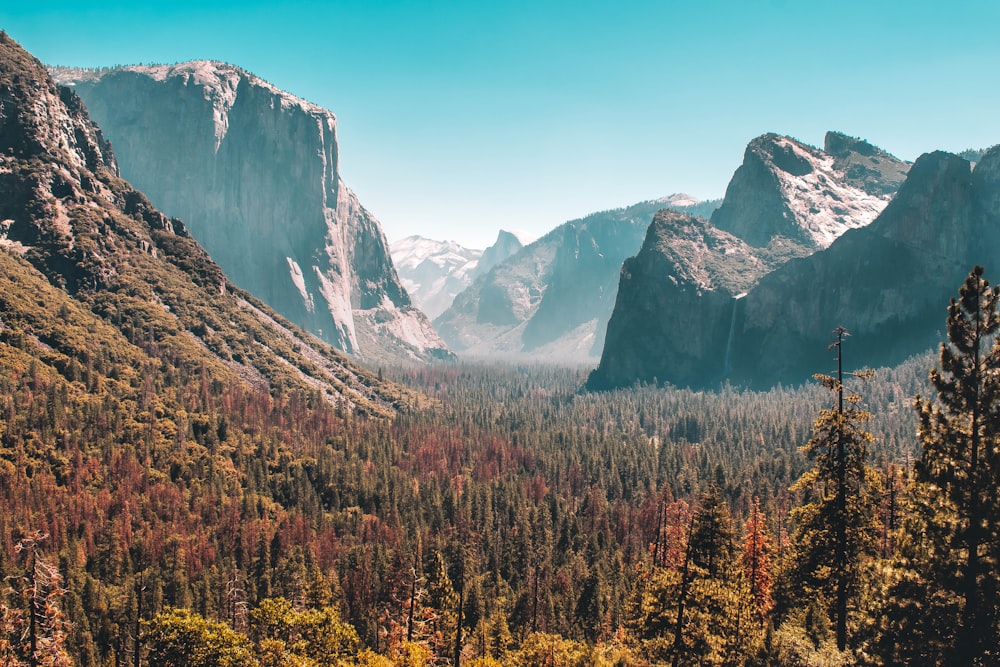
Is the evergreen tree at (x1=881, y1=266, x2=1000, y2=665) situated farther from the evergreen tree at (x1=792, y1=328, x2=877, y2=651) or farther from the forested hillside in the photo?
the evergreen tree at (x1=792, y1=328, x2=877, y2=651)

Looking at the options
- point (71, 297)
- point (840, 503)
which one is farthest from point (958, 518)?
point (71, 297)

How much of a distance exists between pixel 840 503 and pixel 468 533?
84990 millimetres

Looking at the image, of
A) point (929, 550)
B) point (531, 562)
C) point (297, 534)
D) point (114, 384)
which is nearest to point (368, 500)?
point (297, 534)

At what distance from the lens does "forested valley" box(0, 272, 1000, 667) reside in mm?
26953

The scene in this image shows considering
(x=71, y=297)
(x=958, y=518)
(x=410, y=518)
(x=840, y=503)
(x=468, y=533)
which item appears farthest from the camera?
(x=71, y=297)

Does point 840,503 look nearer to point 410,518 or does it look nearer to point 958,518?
point 958,518

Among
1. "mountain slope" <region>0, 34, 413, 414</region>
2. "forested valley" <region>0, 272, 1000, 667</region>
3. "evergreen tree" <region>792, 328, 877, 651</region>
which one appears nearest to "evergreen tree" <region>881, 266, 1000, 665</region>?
"forested valley" <region>0, 272, 1000, 667</region>

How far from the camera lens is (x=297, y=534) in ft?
346

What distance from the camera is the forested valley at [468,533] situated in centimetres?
2695

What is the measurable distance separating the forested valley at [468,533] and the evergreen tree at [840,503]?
140 millimetres

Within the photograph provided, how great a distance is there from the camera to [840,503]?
32.6m

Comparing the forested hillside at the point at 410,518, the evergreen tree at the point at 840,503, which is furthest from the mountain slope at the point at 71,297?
the evergreen tree at the point at 840,503

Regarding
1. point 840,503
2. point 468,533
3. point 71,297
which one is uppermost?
point 71,297

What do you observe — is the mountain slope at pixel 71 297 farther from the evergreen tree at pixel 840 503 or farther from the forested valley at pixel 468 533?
the evergreen tree at pixel 840 503
